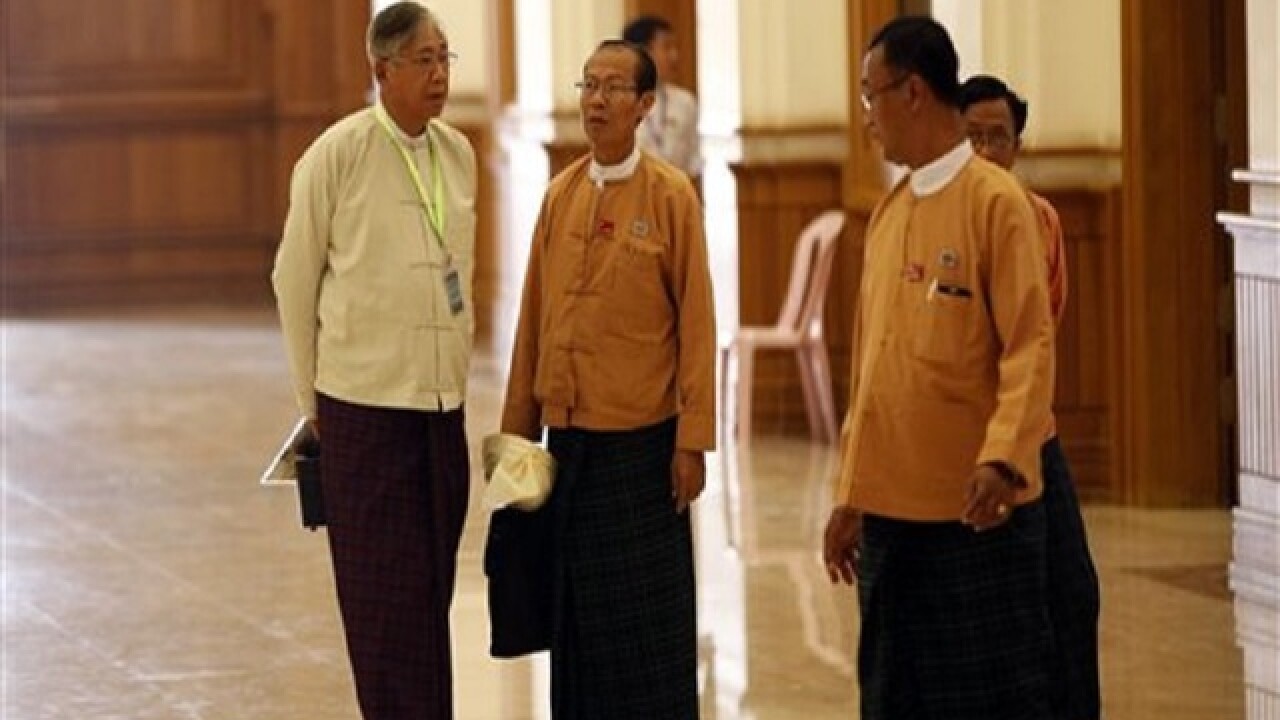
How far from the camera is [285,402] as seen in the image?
55.7ft

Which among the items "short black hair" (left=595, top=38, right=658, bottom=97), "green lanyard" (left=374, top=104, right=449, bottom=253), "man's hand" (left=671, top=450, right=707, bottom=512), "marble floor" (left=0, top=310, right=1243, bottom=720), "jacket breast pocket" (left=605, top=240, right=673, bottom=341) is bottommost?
"marble floor" (left=0, top=310, right=1243, bottom=720)

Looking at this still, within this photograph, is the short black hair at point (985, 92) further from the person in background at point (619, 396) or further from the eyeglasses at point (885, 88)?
the eyeglasses at point (885, 88)

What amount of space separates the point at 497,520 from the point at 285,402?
32.2 ft

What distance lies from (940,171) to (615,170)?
1480mm

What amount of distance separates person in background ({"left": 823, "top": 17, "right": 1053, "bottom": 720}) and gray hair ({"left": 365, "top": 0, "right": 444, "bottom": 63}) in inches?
Result: 58.3

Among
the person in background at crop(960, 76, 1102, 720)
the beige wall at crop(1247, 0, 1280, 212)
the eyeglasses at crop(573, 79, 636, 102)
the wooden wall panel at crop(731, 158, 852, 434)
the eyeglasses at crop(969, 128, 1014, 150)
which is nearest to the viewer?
the person in background at crop(960, 76, 1102, 720)

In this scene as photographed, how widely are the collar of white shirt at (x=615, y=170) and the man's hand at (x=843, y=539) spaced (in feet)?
4.75

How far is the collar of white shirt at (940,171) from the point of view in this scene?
588cm

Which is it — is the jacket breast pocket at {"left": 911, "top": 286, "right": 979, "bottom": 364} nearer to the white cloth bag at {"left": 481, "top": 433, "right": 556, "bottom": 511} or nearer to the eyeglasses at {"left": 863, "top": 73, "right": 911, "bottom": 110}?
the eyeglasses at {"left": 863, "top": 73, "right": 911, "bottom": 110}

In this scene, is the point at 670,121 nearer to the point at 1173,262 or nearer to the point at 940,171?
the point at 1173,262

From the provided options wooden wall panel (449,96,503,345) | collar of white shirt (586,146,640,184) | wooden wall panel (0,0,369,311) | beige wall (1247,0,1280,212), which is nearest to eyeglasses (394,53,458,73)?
collar of white shirt (586,146,640,184)

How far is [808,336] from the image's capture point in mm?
14617

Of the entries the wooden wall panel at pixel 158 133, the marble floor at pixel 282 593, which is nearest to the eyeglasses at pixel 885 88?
the marble floor at pixel 282 593

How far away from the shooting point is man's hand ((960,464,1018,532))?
18.6 feet
